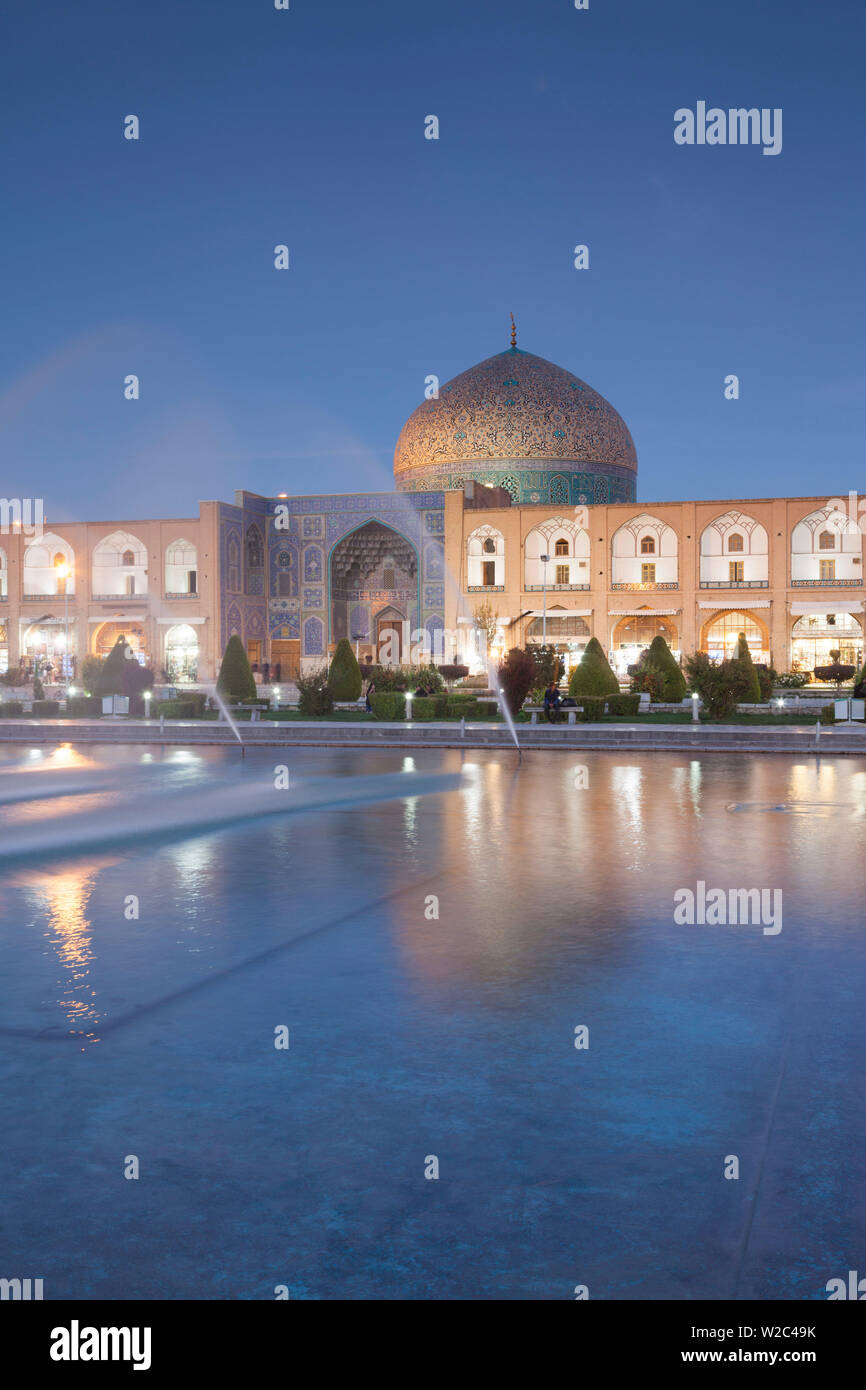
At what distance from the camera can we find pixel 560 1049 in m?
3.76

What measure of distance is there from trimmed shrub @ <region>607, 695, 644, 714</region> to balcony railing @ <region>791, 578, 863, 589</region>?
49.1ft

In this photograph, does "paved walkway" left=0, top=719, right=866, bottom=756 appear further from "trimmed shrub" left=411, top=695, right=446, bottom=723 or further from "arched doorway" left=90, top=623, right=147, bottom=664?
"arched doorway" left=90, top=623, right=147, bottom=664

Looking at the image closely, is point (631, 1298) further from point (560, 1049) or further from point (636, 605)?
point (636, 605)

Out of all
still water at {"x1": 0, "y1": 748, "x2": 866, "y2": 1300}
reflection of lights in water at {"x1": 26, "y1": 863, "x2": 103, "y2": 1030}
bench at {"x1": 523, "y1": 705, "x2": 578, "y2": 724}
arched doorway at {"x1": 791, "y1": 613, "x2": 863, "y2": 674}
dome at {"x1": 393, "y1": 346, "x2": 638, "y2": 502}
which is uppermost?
dome at {"x1": 393, "y1": 346, "x2": 638, "y2": 502}

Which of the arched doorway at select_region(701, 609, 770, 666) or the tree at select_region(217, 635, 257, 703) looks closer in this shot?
the tree at select_region(217, 635, 257, 703)

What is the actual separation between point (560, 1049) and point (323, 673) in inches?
787

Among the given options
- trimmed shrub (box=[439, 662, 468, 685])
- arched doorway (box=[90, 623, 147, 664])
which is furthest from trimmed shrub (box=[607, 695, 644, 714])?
arched doorway (box=[90, 623, 147, 664])

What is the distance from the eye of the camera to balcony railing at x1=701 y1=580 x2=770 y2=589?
115 feet

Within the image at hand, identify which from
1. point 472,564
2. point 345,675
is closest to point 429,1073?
point 345,675

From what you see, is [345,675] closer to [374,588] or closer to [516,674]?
[516,674]

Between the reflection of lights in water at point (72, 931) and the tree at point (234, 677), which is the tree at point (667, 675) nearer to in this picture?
the tree at point (234, 677)

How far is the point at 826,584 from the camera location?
3456cm

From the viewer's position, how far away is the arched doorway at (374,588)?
131 feet

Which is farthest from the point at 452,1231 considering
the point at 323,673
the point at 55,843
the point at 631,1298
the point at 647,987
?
the point at 323,673
